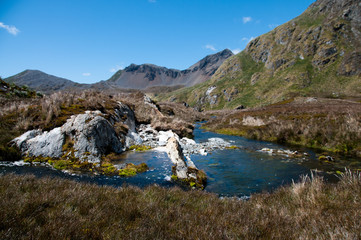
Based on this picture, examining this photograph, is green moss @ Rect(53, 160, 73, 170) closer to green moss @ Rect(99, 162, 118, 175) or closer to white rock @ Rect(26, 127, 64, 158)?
white rock @ Rect(26, 127, 64, 158)

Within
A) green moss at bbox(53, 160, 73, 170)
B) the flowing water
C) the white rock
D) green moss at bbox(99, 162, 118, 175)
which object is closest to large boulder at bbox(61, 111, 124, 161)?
the white rock

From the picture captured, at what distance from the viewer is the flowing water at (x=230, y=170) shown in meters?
8.98

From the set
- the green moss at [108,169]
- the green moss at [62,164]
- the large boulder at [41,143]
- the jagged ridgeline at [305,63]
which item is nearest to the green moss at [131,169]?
the green moss at [108,169]

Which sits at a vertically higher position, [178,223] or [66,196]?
[66,196]

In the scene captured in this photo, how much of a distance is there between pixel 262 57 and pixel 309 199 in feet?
572

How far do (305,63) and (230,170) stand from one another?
413 ft

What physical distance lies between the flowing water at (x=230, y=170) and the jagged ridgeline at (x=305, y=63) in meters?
74.7

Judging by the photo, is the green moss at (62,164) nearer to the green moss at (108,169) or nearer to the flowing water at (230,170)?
the flowing water at (230,170)

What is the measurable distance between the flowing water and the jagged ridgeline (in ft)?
245

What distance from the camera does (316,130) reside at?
19156mm

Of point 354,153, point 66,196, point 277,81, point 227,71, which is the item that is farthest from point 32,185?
point 227,71

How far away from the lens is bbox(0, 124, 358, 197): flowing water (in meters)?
8.98

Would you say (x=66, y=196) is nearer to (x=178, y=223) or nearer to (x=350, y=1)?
(x=178, y=223)

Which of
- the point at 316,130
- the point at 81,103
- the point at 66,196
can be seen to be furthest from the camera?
the point at 316,130
